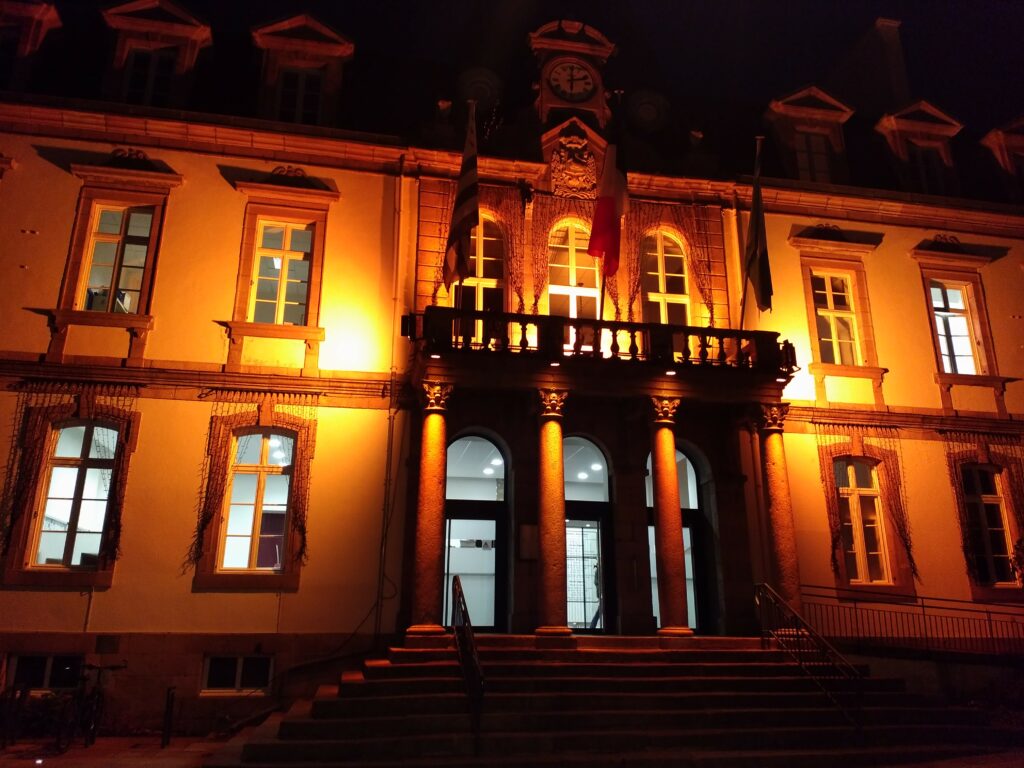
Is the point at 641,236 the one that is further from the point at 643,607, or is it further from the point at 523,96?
the point at 643,607

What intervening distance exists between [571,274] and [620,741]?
7993mm

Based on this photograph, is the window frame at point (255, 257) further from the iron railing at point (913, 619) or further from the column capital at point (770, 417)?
the iron railing at point (913, 619)

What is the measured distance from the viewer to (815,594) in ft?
41.2

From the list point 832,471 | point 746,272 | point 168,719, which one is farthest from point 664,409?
point 168,719

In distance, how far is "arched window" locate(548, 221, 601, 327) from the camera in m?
13.7

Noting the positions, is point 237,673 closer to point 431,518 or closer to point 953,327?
point 431,518

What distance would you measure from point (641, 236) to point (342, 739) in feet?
32.4

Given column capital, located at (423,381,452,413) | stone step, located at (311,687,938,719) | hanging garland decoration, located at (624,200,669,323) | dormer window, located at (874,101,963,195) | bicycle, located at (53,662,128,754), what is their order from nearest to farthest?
stone step, located at (311,687,938,719)
bicycle, located at (53,662,128,754)
column capital, located at (423,381,452,413)
hanging garland decoration, located at (624,200,669,323)
dormer window, located at (874,101,963,195)

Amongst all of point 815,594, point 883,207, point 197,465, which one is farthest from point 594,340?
point 883,207

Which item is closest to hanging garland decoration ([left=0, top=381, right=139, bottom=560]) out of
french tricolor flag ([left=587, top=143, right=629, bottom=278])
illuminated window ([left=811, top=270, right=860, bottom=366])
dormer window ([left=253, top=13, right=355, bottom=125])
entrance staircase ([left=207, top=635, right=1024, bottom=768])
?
entrance staircase ([left=207, top=635, right=1024, bottom=768])

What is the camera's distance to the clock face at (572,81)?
14.9 m

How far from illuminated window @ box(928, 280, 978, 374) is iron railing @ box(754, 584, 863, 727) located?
20.9ft

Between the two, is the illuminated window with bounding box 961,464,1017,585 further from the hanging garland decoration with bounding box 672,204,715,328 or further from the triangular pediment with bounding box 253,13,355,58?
the triangular pediment with bounding box 253,13,355,58

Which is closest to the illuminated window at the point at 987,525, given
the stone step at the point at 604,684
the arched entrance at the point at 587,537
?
the stone step at the point at 604,684
